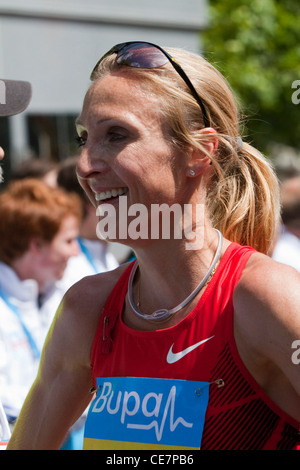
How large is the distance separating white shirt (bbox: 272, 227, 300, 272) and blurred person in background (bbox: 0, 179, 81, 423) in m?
1.88

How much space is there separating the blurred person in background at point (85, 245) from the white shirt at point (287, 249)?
135 centimetres

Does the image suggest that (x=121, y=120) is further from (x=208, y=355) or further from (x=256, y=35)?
(x=256, y=35)

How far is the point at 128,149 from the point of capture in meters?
2.10

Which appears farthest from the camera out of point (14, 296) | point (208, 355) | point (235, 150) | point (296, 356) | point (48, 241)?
point (48, 241)

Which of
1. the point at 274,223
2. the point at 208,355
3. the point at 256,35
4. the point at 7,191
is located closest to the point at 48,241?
the point at 7,191

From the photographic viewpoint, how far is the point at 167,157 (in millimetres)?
2152

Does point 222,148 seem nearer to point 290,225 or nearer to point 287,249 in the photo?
point 287,249

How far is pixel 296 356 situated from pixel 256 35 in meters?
14.1

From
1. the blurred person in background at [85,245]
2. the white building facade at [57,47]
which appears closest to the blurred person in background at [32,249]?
the blurred person in background at [85,245]

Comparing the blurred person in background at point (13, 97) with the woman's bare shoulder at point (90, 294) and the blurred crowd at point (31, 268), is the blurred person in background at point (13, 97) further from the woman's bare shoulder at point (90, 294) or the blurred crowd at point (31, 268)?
the blurred crowd at point (31, 268)

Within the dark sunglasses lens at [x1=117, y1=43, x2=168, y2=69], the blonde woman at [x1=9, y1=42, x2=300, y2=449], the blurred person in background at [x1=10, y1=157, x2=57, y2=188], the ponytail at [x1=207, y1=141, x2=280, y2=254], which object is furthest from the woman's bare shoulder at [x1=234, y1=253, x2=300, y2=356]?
the blurred person in background at [x1=10, y1=157, x2=57, y2=188]

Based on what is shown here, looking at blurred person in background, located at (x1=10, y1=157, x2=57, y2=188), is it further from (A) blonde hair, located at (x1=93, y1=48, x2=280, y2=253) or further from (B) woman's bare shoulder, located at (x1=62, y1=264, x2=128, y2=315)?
(A) blonde hair, located at (x1=93, y1=48, x2=280, y2=253)

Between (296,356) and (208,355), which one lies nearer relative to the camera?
(296,356)

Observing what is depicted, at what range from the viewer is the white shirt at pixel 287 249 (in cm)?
586
